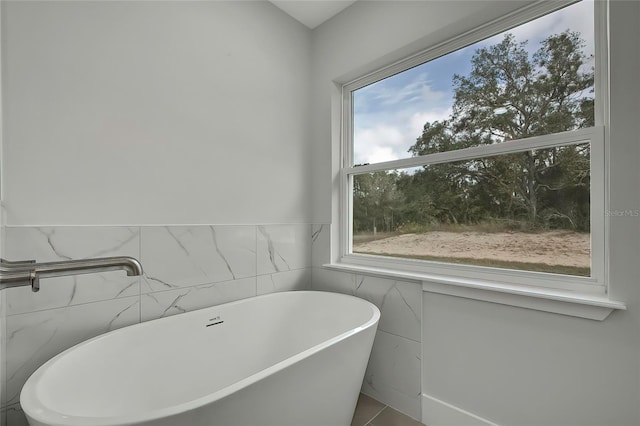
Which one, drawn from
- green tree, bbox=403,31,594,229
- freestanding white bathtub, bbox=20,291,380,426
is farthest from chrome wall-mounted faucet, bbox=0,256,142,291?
green tree, bbox=403,31,594,229

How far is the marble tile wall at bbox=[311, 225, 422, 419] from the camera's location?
1.62 meters

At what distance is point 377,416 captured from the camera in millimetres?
1630

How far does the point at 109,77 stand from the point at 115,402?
1452mm

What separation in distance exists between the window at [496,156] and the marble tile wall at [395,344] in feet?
0.62

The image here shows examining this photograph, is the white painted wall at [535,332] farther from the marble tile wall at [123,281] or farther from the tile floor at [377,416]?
the marble tile wall at [123,281]

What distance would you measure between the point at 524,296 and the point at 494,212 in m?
0.45

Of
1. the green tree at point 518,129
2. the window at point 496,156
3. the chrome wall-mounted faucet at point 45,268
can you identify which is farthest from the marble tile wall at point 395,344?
the chrome wall-mounted faucet at point 45,268

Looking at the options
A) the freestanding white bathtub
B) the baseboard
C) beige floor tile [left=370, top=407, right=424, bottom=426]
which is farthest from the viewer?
beige floor tile [left=370, top=407, right=424, bottom=426]

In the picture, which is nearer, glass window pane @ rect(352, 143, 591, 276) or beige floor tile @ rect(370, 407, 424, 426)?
glass window pane @ rect(352, 143, 591, 276)

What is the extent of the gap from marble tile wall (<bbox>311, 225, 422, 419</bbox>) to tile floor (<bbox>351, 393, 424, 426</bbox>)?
32 mm

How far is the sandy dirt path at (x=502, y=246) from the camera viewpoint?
4.19 feet

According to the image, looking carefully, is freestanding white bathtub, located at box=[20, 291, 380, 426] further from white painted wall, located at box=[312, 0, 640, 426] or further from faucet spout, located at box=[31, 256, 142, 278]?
white painted wall, located at box=[312, 0, 640, 426]

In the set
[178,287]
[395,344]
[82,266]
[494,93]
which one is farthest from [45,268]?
[494,93]

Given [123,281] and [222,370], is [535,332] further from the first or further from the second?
[123,281]
